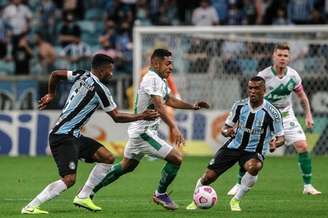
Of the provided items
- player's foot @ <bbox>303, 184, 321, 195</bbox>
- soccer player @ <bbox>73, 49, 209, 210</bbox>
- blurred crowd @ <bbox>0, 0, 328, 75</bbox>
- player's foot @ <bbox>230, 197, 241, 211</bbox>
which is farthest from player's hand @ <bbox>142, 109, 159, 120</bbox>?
blurred crowd @ <bbox>0, 0, 328, 75</bbox>

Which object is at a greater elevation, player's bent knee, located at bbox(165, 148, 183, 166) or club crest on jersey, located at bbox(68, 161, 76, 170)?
club crest on jersey, located at bbox(68, 161, 76, 170)

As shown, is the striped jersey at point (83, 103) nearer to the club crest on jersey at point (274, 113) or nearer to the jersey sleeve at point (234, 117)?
the jersey sleeve at point (234, 117)

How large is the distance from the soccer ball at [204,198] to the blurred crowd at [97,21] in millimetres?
13196

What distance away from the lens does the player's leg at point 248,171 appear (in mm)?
12148

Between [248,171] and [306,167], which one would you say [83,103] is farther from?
[306,167]

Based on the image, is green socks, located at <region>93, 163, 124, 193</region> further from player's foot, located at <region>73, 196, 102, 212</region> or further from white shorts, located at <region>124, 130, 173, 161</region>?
player's foot, located at <region>73, 196, 102, 212</region>

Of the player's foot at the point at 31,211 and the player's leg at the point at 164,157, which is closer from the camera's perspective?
the player's foot at the point at 31,211

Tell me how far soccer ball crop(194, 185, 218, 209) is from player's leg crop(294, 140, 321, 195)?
3040 mm

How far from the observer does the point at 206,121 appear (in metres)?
22.8

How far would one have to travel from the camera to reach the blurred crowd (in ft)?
86.3

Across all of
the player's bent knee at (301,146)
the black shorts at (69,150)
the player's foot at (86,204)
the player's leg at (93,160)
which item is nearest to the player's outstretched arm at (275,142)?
the player's leg at (93,160)

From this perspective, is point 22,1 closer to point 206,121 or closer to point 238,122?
point 206,121

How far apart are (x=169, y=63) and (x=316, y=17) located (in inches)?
554

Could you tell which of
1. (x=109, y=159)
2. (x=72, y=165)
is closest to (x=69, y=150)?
(x=72, y=165)
